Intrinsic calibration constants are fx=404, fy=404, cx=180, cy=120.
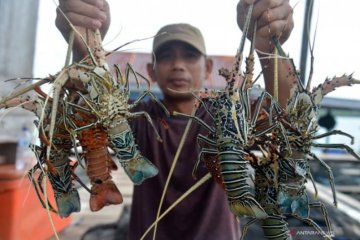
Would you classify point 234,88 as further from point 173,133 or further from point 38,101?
point 173,133

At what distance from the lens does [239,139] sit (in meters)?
1.29

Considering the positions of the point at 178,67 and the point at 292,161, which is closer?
the point at 292,161

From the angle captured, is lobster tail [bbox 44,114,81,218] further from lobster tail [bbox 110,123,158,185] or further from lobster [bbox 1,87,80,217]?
lobster tail [bbox 110,123,158,185]

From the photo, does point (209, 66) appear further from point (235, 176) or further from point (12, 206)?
point (12, 206)

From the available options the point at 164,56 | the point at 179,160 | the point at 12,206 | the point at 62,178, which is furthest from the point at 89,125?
the point at 12,206

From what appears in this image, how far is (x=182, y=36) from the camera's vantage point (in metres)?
2.32

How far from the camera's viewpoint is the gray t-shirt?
6.97ft

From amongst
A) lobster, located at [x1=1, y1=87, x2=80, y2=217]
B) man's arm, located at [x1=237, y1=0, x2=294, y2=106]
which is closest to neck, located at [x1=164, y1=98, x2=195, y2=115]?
man's arm, located at [x1=237, y1=0, x2=294, y2=106]

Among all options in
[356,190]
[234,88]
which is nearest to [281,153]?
[234,88]

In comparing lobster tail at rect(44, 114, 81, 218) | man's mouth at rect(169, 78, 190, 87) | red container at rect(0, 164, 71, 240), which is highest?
man's mouth at rect(169, 78, 190, 87)

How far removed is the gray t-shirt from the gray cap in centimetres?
45

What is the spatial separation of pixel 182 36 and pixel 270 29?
942 mm

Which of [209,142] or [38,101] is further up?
[38,101]

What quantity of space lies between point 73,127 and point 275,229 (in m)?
0.76
